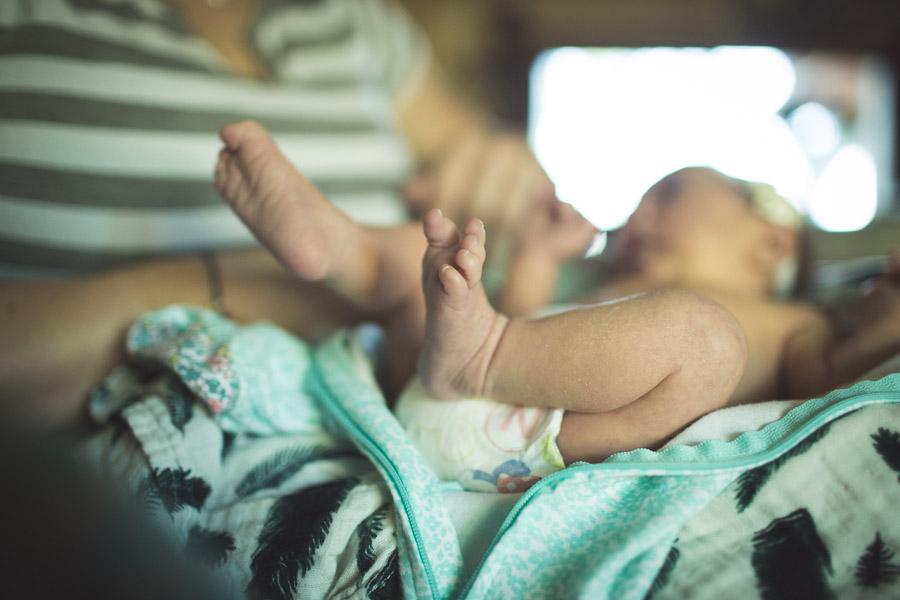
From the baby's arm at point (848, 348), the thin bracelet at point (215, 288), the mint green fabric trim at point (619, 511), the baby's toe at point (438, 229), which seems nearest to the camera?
the mint green fabric trim at point (619, 511)

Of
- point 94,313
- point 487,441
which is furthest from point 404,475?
point 94,313

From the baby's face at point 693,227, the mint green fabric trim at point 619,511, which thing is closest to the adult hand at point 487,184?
the baby's face at point 693,227

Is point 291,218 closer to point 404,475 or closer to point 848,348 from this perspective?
point 404,475

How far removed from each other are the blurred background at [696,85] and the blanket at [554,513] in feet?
4.93

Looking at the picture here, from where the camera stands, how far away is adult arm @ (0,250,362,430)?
548 millimetres

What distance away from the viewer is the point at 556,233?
87 cm

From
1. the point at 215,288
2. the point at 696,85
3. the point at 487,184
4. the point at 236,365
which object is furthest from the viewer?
the point at 696,85

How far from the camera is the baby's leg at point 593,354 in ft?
1.51

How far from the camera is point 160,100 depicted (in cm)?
80

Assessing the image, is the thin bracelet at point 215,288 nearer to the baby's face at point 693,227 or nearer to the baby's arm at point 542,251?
the baby's arm at point 542,251

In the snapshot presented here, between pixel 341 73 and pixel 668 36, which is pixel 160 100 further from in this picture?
pixel 668 36

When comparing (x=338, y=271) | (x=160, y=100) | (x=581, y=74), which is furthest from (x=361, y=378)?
(x=581, y=74)

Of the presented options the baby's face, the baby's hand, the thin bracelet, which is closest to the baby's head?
the baby's face

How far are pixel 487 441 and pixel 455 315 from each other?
0.13m
